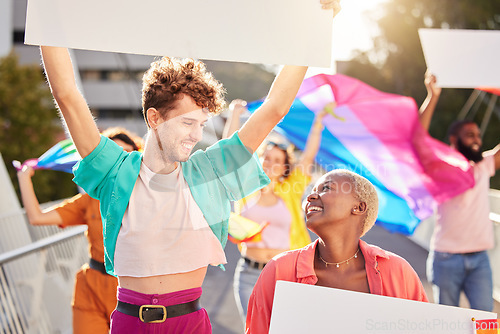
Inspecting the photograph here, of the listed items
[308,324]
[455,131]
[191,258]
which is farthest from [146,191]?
[455,131]

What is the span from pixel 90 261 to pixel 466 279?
2.60 m

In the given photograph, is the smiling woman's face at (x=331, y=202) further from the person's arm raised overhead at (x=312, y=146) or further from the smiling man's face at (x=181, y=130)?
the person's arm raised overhead at (x=312, y=146)

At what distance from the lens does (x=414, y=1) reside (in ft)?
78.5

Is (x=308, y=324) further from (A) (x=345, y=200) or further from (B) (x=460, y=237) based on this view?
(B) (x=460, y=237)

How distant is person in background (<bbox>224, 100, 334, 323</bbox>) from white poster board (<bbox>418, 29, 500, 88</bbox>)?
2.99 feet

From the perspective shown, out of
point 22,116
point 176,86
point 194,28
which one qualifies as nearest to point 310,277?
point 176,86

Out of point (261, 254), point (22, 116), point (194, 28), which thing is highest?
point (194, 28)

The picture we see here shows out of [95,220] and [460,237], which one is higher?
[95,220]

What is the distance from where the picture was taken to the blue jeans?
13.2ft

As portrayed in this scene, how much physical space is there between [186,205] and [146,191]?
15cm

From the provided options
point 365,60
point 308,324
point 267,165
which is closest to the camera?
point 308,324

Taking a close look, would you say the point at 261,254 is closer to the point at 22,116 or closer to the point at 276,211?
the point at 276,211

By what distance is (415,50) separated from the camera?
80.8ft

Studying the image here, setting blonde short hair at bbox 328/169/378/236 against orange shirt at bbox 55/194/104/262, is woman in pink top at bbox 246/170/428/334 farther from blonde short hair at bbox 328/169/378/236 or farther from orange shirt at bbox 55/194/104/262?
orange shirt at bbox 55/194/104/262
